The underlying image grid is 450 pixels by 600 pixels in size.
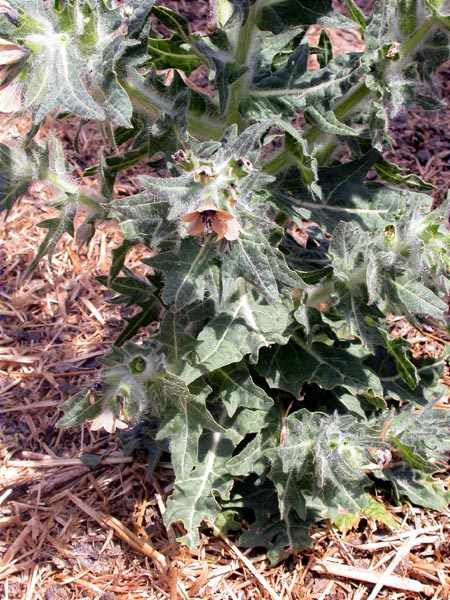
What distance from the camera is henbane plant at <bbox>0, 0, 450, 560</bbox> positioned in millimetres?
1862

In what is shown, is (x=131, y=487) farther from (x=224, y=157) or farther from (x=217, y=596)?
(x=224, y=157)

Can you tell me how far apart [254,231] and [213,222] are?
17 cm

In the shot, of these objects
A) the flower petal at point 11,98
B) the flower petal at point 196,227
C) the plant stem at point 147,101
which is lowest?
the flower petal at point 196,227

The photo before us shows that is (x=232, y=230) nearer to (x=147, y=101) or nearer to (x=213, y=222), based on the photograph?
(x=213, y=222)

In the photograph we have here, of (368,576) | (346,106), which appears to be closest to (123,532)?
(368,576)

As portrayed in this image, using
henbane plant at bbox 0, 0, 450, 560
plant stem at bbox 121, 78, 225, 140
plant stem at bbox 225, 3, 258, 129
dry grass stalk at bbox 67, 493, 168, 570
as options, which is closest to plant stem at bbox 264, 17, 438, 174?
henbane plant at bbox 0, 0, 450, 560

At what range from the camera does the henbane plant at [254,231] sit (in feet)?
6.11

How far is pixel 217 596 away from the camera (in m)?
2.62

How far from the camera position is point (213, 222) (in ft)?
5.75

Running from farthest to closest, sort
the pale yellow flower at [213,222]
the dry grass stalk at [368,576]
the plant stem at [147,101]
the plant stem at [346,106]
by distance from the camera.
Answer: the dry grass stalk at [368,576]
the plant stem at [147,101]
the plant stem at [346,106]
the pale yellow flower at [213,222]

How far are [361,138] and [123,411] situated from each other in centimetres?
115

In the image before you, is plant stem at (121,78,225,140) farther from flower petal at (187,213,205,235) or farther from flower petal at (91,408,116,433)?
flower petal at (91,408,116,433)

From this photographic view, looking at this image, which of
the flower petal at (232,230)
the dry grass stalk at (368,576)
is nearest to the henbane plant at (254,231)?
the flower petal at (232,230)

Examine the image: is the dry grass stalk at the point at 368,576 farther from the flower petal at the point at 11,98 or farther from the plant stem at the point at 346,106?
the flower petal at the point at 11,98
